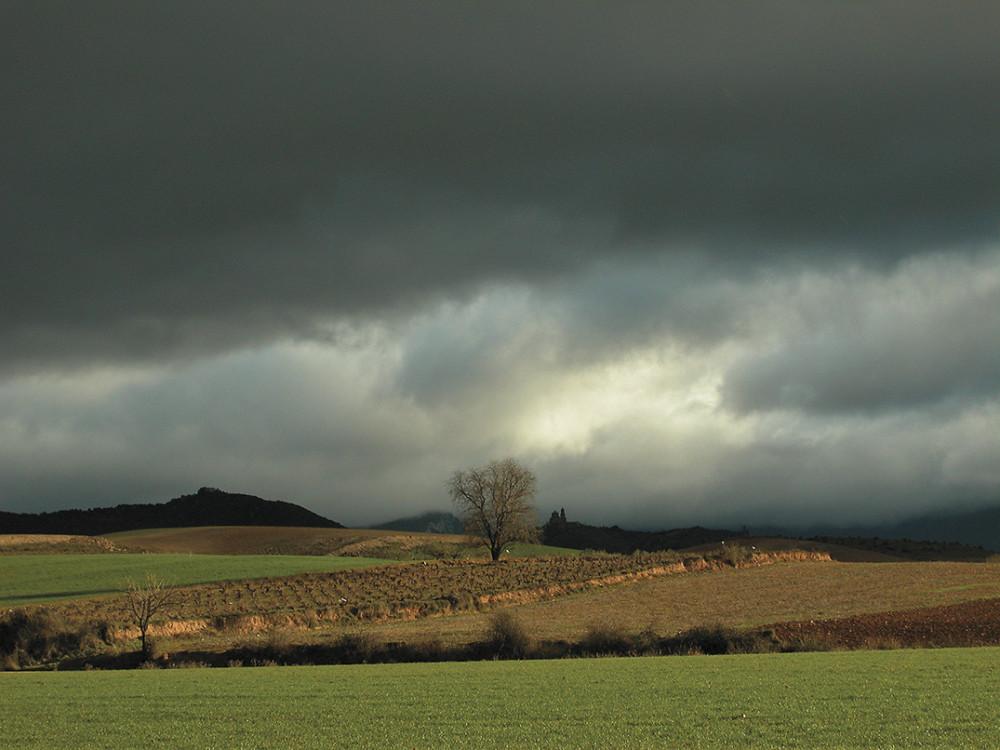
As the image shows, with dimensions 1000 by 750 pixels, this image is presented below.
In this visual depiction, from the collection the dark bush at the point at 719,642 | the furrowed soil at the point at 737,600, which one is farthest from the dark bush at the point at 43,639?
the dark bush at the point at 719,642

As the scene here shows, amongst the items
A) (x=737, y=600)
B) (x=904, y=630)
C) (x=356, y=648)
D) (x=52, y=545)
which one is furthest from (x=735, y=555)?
(x=52, y=545)

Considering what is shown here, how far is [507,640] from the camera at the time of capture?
5734cm

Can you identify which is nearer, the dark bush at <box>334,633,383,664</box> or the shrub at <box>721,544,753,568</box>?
the dark bush at <box>334,633,383,664</box>

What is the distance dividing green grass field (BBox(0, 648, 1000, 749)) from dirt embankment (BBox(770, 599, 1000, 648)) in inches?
393

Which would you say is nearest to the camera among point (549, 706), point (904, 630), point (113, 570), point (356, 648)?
point (549, 706)

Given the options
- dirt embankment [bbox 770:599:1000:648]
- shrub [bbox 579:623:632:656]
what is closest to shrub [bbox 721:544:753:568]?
dirt embankment [bbox 770:599:1000:648]

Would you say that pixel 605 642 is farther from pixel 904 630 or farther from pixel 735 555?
pixel 735 555

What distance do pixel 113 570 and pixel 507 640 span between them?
64246 millimetres

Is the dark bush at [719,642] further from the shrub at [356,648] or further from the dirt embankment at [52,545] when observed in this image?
the dirt embankment at [52,545]

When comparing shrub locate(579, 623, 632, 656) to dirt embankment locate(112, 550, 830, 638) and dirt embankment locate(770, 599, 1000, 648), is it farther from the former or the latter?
dirt embankment locate(112, 550, 830, 638)

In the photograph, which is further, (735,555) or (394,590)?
(735,555)

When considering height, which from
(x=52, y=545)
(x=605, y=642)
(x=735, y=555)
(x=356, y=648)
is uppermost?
(x=52, y=545)

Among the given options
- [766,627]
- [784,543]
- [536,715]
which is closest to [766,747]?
[536,715]

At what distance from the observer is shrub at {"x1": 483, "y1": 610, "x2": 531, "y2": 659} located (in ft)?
187
